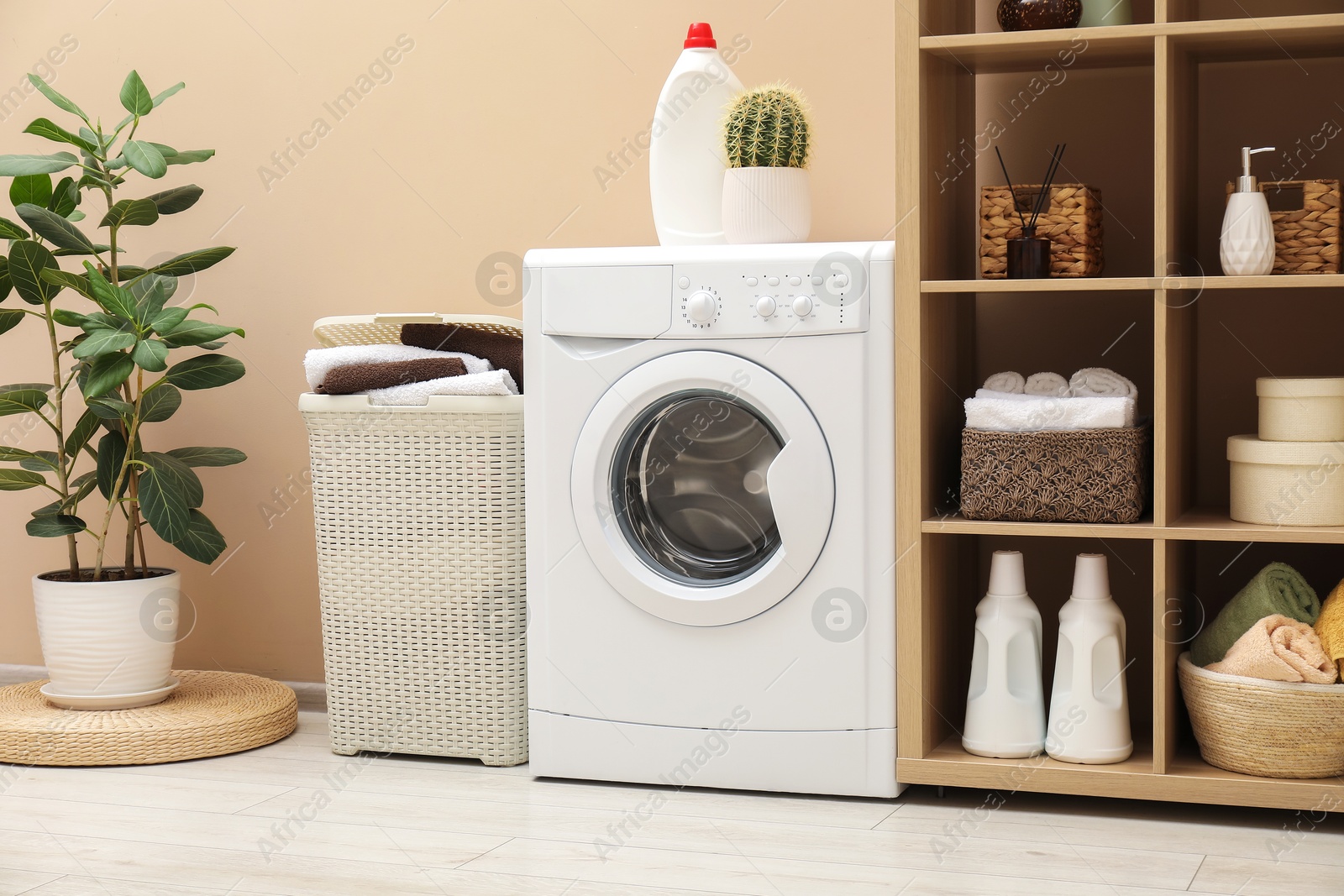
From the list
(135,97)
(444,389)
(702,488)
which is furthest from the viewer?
(135,97)

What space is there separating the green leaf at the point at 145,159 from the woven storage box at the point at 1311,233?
1763 millimetres

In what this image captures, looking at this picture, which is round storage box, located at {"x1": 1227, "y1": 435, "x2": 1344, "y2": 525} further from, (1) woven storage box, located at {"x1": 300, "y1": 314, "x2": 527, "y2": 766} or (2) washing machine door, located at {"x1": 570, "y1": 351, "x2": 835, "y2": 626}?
(1) woven storage box, located at {"x1": 300, "y1": 314, "x2": 527, "y2": 766}

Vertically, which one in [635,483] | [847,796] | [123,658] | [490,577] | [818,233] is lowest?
[847,796]

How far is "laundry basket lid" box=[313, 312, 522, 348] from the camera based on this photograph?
2186mm

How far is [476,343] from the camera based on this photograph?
2215mm

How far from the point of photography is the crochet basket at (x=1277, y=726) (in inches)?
68.7

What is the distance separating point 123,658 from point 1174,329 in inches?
72.6

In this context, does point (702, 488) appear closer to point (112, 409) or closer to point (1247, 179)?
point (1247, 179)

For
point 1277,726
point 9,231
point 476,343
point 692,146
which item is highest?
point 692,146

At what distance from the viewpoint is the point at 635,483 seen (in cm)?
200

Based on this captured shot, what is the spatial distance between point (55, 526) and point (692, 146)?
1.34m

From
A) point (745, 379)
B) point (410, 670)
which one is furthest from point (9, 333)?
point (745, 379)

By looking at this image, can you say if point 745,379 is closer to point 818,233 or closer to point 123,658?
point 818,233

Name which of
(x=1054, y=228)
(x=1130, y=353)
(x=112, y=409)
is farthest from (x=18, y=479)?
(x=1130, y=353)
